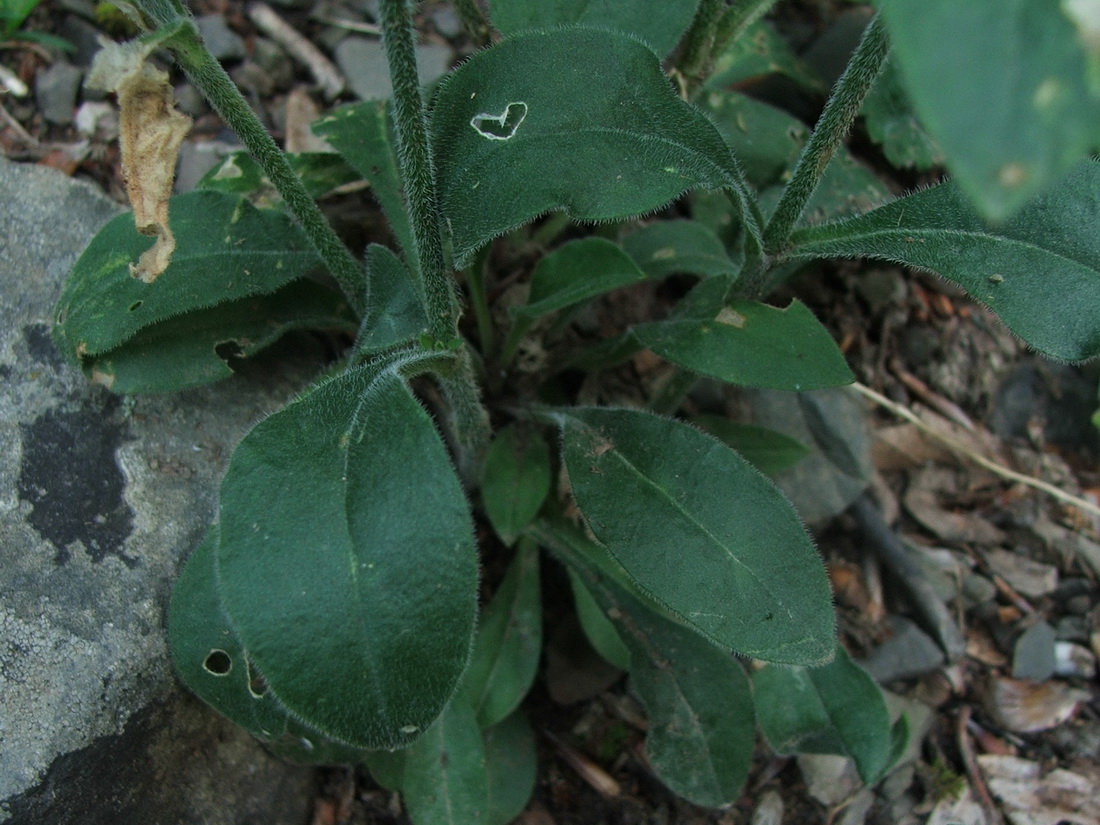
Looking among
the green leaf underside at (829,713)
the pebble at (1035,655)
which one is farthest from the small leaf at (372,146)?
the pebble at (1035,655)

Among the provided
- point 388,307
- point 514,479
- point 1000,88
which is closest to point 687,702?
point 514,479

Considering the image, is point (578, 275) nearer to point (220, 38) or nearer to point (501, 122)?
point (501, 122)

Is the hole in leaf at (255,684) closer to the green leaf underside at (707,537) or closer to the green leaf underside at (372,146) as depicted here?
the green leaf underside at (707,537)

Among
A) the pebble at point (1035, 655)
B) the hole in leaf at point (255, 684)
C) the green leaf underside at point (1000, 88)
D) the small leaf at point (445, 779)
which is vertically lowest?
the small leaf at point (445, 779)

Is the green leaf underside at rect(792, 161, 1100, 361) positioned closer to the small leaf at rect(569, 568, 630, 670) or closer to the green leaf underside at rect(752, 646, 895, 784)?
the green leaf underside at rect(752, 646, 895, 784)

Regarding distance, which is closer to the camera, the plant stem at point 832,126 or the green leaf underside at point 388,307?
the plant stem at point 832,126

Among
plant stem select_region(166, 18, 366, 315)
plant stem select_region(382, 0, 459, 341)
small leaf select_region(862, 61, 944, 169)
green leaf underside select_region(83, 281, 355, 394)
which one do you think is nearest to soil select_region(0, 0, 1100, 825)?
small leaf select_region(862, 61, 944, 169)
